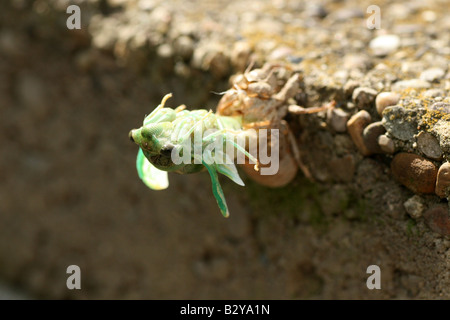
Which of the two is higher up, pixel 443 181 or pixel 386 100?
pixel 386 100

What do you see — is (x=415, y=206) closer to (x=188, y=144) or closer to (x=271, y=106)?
(x=271, y=106)

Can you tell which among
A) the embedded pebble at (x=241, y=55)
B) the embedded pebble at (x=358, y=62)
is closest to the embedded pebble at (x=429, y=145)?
the embedded pebble at (x=358, y=62)

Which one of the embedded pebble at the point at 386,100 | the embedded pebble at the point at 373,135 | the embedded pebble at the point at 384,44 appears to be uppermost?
the embedded pebble at the point at 384,44

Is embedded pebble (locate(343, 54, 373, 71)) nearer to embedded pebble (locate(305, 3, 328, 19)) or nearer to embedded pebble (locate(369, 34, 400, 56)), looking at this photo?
embedded pebble (locate(369, 34, 400, 56))

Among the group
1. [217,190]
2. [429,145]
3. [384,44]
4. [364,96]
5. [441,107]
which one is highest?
[384,44]

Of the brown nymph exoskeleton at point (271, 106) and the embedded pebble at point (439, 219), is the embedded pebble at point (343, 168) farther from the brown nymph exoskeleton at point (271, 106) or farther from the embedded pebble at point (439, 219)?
the embedded pebble at point (439, 219)

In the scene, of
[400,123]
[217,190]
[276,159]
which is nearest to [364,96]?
[400,123]
